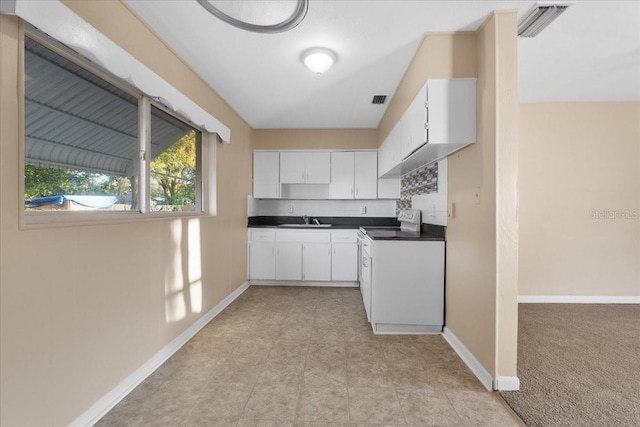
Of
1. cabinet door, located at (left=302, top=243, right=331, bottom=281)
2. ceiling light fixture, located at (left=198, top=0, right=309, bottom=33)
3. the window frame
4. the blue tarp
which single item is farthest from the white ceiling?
cabinet door, located at (left=302, top=243, right=331, bottom=281)

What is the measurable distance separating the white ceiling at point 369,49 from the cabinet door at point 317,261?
198 cm

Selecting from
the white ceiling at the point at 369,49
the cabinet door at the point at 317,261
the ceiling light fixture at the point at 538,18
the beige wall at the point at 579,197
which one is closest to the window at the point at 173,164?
the white ceiling at the point at 369,49

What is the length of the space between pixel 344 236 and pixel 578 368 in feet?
9.40

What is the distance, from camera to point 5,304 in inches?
47.5

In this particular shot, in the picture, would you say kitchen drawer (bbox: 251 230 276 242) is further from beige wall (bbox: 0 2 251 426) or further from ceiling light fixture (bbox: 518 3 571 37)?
ceiling light fixture (bbox: 518 3 571 37)

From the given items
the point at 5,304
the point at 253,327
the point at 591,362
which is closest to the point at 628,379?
the point at 591,362

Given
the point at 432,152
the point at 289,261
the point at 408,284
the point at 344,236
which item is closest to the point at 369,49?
the point at 432,152

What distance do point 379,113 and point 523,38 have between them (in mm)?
1915

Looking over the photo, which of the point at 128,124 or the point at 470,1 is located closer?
the point at 470,1

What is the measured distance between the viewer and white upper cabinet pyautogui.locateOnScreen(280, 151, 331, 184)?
15.6 ft

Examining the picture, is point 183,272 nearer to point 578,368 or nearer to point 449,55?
point 449,55

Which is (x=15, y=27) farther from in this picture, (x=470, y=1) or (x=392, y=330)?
(x=392, y=330)

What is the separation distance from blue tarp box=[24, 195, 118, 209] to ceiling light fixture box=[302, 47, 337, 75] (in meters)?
1.80

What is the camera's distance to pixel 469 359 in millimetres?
2221
